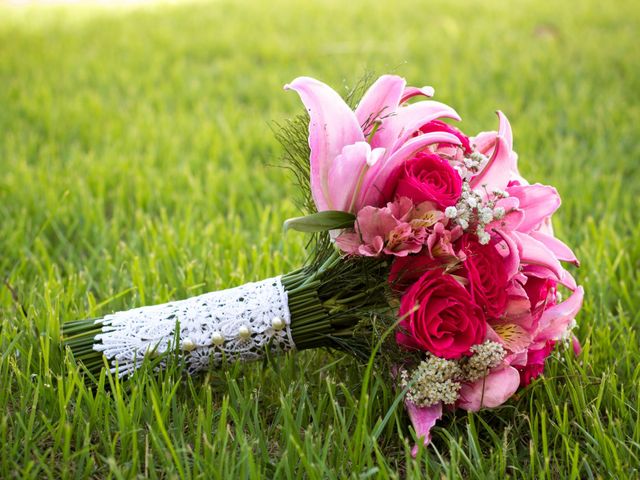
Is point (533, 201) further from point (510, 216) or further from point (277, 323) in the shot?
point (277, 323)

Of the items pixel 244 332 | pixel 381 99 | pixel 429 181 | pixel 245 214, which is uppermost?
pixel 381 99

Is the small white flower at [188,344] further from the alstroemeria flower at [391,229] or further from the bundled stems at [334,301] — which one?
the alstroemeria flower at [391,229]

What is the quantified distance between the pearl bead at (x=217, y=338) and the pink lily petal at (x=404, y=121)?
0.52 meters

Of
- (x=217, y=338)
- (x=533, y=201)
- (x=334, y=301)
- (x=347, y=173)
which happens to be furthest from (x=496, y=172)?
(x=217, y=338)

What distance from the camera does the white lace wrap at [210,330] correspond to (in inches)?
60.4

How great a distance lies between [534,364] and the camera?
5.06 ft

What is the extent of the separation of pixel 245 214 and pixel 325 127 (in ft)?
4.14

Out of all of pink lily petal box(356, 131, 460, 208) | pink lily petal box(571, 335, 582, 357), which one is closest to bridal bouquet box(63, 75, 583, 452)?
pink lily petal box(356, 131, 460, 208)

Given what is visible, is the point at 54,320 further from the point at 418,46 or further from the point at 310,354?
the point at 418,46

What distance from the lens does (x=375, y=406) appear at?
59.7 inches

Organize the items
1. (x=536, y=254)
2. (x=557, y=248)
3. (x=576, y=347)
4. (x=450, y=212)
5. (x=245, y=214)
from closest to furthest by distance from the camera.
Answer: (x=450, y=212), (x=536, y=254), (x=557, y=248), (x=576, y=347), (x=245, y=214)

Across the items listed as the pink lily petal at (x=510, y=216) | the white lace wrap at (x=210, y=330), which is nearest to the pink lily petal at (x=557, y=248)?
the pink lily petal at (x=510, y=216)

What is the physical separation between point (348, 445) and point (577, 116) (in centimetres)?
280

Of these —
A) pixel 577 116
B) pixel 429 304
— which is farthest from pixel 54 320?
pixel 577 116
